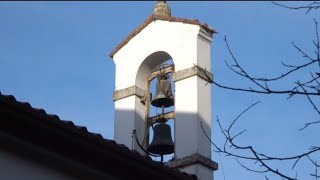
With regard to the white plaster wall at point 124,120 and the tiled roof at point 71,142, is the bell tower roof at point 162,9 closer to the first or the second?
the white plaster wall at point 124,120

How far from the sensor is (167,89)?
11.1 meters

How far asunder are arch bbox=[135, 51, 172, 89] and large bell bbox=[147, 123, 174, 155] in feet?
3.49

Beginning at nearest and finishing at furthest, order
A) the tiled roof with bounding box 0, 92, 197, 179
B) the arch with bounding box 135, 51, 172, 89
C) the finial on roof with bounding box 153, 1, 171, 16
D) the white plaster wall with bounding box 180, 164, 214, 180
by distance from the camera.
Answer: the tiled roof with bounding box 0, 92, 197, 179, the white plaster wall with bounding box 180, 164, 214, 180, the arch with bounding box 135, 51, 172, 89, the finial on roof with bounding box 153, 1, 171, 16

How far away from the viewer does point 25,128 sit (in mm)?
6871

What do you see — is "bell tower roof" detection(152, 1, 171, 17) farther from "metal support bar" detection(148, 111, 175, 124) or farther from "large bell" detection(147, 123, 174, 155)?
"large bell" detection(147, 123, 174, 155)

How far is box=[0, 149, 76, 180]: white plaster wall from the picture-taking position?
688 cm

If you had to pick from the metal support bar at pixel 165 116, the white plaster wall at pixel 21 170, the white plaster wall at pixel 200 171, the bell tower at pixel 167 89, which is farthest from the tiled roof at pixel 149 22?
the white plaster wall at pixel 21 170

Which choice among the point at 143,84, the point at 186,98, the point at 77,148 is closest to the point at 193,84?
the point at 186,98

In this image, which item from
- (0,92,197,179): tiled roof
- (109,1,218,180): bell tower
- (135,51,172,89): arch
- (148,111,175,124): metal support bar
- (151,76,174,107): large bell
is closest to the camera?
(0,92,197,179): tiled roof

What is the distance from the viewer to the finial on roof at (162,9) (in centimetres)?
1170

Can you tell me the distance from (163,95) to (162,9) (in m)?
1.36

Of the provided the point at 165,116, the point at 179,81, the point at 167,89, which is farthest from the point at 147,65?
the point at 165,116

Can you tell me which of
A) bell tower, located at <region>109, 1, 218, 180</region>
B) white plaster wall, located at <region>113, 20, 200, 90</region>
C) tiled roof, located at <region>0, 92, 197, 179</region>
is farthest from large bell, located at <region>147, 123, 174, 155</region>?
tiled roof, located at <region>0, 92, 197, 179</region>

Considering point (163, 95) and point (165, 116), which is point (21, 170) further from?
point (163, 95)
